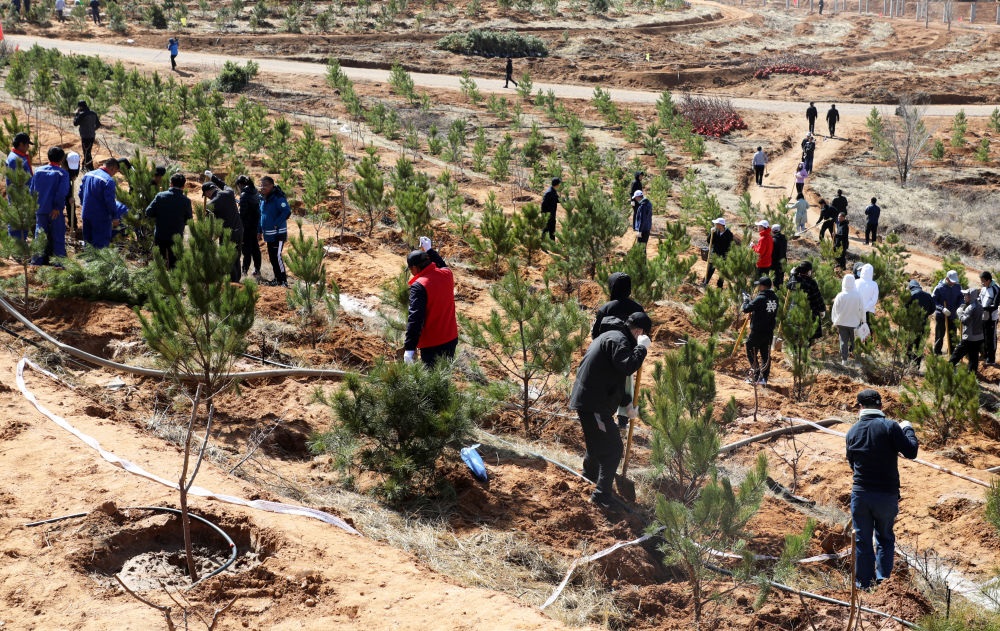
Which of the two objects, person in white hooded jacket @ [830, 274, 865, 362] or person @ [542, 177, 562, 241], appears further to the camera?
person @ [542, 177, 562, 241]

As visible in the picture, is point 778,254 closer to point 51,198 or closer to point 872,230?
point 872,230

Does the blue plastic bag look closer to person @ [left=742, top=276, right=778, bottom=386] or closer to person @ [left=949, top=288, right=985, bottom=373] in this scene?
person @ [left=742, top=276, right=778, bottom=386]

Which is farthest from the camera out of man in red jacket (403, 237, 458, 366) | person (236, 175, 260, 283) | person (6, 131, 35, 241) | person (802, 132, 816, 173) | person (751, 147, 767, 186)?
person (802, 132, 816, 173)

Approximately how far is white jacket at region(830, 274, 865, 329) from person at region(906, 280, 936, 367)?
2.22ft

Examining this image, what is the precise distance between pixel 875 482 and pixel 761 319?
160 inches

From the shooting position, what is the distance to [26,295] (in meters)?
7.83

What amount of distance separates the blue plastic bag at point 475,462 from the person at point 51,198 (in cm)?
475

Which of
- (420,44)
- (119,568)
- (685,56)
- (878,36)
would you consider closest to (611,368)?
(119,568)

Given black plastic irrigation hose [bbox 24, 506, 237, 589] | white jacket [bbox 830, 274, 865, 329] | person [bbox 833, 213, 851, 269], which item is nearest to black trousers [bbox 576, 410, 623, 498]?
black plastic irrigation hose [bbox 24, 506, 237, 589]

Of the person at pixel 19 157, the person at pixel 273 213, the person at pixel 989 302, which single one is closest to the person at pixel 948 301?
the person at pixel 989 302

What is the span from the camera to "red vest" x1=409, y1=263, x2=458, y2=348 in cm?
666

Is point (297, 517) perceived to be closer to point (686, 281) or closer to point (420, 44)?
point (686, 281)

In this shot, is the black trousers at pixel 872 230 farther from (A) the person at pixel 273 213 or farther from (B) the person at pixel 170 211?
(B) the person at pixel 170 211

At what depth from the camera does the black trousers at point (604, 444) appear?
6004 millimetres
